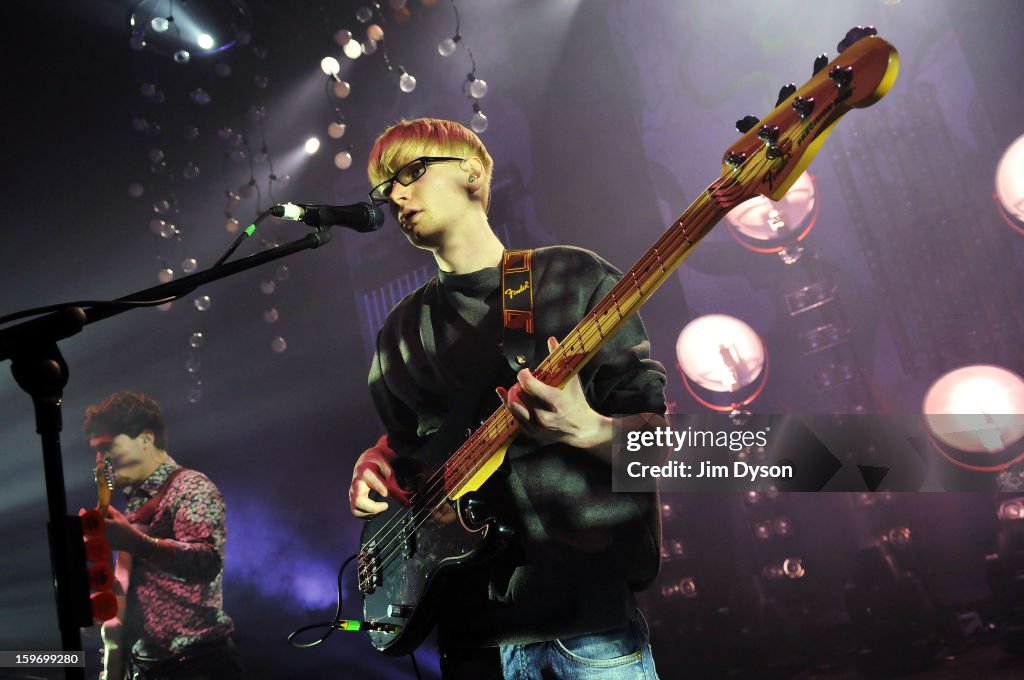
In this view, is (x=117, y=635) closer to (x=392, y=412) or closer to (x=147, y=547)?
(x=147, y=547)

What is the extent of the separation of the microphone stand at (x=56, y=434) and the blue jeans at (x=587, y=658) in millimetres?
1184

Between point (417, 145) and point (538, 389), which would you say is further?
point (417, 145)

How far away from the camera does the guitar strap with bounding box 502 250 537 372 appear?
256cm

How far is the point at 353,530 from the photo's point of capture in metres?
4.77

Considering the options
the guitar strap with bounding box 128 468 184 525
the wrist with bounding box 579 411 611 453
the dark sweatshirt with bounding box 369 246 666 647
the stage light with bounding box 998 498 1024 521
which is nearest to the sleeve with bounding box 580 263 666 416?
the dark sweatshirt with bounding box 369 246 666 647

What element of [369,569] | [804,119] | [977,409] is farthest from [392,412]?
[977,409]

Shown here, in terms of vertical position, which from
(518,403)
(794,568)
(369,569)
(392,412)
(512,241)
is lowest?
(794,568)

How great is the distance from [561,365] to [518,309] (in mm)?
434

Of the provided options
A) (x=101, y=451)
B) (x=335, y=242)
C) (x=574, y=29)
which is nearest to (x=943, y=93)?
(x=574, y=29)

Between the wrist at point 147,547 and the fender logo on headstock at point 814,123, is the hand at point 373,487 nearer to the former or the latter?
the wrist at point 147,547

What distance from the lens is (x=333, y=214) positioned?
2.15m

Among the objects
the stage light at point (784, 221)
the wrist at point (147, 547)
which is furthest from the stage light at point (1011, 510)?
the wrist at point (147, 547)

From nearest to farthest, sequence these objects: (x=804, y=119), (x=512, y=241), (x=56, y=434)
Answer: (x=56, y=434) → (x=804, y=119) → (x=512, y=241)

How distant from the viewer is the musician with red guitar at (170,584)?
365 cm
